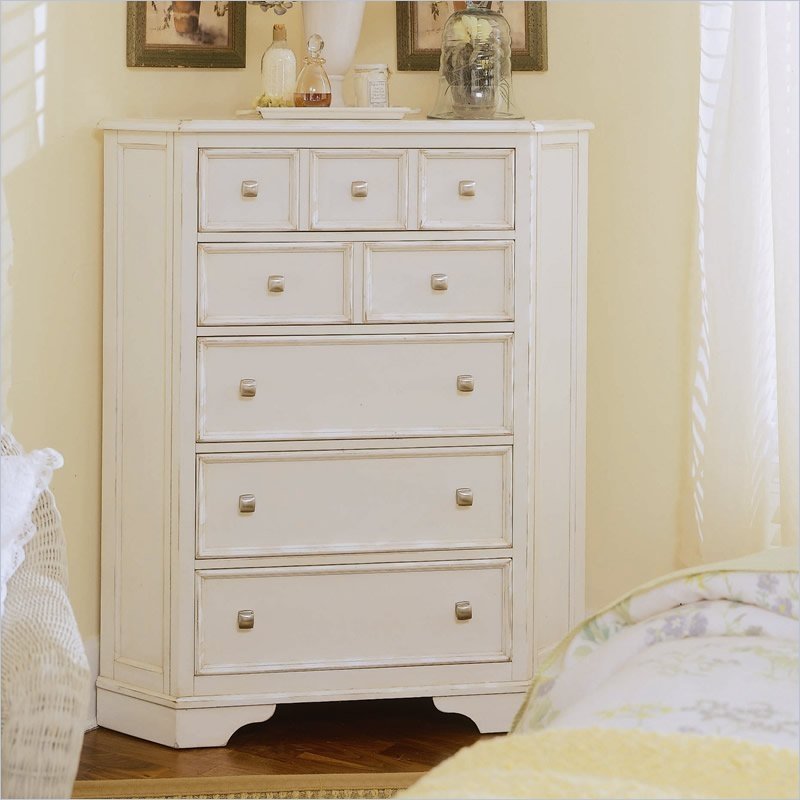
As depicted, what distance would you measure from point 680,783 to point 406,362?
1525 millimetres

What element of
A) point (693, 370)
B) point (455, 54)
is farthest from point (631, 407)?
point (455, 54)

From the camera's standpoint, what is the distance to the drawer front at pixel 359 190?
2469mm

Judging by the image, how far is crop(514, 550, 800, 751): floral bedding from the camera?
1238 mm

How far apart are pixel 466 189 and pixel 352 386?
52 cm

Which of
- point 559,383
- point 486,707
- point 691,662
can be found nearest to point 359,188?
point 559,383

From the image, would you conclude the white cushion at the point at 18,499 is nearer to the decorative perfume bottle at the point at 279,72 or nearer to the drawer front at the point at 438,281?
the drawer front at the point at 438,281

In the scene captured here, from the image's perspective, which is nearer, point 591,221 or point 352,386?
point 352,386

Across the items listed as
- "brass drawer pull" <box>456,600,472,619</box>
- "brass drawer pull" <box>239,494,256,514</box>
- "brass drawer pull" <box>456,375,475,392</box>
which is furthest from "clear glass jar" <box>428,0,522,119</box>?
"brass drawer pull" <box>456,600,472,619</box>

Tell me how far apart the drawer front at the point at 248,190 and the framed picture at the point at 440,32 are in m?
0.64

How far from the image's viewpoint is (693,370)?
304 centimetres

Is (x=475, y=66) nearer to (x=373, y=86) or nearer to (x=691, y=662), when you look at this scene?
(x=373, y=86)

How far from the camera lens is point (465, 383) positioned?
2.54 meters

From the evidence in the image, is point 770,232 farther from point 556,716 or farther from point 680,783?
point 680,783

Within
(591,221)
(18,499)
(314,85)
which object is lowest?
(18,499)
